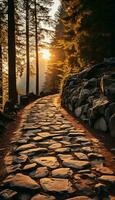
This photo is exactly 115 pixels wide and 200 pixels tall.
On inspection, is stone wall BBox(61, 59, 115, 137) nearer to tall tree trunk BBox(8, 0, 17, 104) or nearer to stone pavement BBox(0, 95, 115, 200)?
stone pavement BBox(0, 95, 115, 200)

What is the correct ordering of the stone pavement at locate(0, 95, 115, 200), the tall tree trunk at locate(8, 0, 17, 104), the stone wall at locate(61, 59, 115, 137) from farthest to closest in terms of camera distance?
the tall tree trunk at locate(8, 0, 17, 104) < the stone wall at locate(61, 59, 115, 137) < the stone pavement at locate(0, 95, 115, 200)

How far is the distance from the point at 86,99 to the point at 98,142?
3910 millimetres

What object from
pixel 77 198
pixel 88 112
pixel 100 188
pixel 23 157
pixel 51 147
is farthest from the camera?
pixel 88 112

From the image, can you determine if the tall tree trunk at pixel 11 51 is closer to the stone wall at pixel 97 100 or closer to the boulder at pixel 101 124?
the stone wall at pixel 97 100

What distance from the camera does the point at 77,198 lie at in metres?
3.93

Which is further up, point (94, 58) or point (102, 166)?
point (94, 58)

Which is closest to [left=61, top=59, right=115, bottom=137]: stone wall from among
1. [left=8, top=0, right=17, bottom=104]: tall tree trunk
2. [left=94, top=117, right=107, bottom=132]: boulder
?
[left=94, top=117, right=107, bottom=132]: boulder

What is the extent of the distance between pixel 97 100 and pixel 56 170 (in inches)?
195

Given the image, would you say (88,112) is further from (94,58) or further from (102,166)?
(94,58)

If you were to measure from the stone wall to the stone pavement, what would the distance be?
2.83 feet

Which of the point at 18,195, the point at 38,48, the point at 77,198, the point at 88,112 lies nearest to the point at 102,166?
the point at 77,198

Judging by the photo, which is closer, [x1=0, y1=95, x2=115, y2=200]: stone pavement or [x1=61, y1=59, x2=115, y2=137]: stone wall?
[x1=0, y1=95, x2=115, y2=200]: stone pavement

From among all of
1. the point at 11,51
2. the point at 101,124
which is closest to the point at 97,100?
the point at 101,124

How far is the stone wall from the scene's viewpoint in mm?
8070
